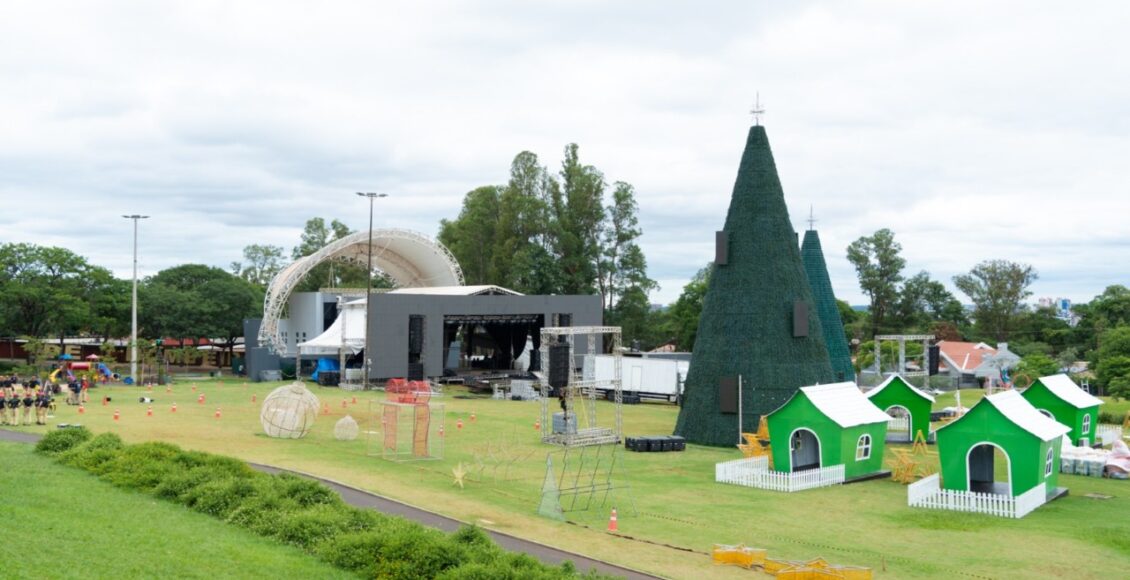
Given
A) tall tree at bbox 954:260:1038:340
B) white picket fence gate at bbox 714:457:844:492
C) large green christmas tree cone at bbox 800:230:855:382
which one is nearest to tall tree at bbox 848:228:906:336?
tall tree at bbox 954:260:1038:340

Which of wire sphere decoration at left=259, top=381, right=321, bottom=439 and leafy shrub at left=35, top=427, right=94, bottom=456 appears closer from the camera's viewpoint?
leafy shrub at left=35, top=427, right=94, bottom=456

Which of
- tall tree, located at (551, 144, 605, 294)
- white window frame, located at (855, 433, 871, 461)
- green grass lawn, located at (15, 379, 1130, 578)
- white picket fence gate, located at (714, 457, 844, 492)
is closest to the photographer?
green grass lawn, located at (15, 379, 1130, 578)

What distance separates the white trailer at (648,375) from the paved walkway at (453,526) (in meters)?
28.7

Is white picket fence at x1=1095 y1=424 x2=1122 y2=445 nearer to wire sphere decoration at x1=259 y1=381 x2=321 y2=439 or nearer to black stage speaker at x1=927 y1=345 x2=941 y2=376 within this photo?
black stage speaker at x1=927 y1=345 x2=941 y2=376

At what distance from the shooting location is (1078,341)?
81250 mm

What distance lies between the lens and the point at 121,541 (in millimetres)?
15531

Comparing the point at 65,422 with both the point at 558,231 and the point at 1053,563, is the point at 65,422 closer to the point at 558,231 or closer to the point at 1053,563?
the point at 1053,563

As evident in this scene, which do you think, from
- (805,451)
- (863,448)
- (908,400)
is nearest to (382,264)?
(908,400)

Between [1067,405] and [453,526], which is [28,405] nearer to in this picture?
[453,526]

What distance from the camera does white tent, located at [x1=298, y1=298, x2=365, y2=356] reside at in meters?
60.7

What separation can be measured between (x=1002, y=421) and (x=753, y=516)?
23.7ft

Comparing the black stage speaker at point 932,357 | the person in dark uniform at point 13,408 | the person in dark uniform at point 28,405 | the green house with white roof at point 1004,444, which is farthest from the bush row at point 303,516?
the black stage speaker at point 932,357

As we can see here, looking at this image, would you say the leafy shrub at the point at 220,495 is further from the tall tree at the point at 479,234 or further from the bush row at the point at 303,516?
the tall tree at the point at 479,234

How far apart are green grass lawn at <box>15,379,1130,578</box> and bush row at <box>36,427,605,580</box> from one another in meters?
3.24
